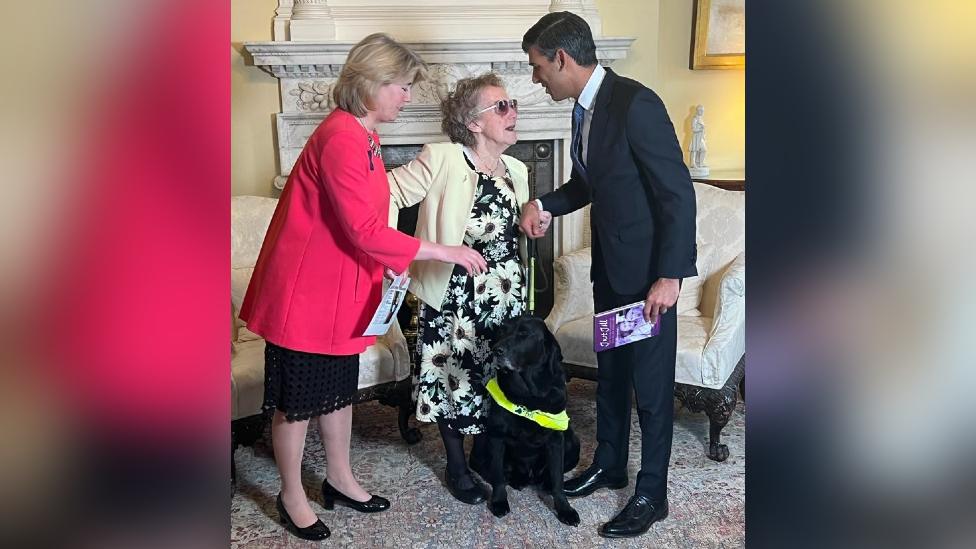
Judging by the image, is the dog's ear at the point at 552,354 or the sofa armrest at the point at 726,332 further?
the sofa armrest at the point at 726,332

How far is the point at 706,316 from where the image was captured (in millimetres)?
2135

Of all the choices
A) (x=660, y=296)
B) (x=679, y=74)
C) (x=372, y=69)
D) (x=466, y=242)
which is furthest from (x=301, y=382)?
(x=679, y=74)

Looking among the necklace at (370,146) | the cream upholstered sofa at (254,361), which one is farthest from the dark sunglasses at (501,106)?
the cream upholstered sofa at (254,361)

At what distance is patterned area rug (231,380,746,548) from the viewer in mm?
1537

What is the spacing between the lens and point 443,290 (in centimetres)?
167

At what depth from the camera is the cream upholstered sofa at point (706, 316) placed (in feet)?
6.04

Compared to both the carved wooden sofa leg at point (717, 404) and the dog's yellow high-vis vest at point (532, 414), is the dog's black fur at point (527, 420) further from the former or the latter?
the carved wooden sofa leg at point (717, 404)

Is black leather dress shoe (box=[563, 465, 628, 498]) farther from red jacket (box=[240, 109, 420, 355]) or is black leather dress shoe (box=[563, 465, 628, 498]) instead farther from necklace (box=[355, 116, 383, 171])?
necklace (box=[355, 116, 383, 171])

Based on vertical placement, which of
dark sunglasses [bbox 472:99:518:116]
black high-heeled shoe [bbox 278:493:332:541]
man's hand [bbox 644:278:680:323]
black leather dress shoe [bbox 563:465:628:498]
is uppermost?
dark sunglasses [bbox 472:99:518:116]

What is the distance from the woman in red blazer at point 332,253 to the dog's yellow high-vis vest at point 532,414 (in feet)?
0.96

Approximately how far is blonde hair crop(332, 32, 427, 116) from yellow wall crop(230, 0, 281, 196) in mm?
1289

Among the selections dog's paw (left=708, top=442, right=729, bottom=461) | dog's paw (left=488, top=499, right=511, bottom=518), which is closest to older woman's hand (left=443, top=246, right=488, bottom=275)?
dog's paw (left=488, top=499, right=511, bottom=518)
